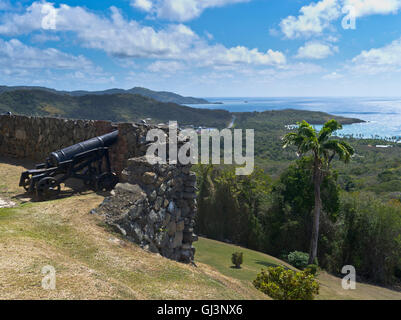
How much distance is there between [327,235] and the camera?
79.2ft

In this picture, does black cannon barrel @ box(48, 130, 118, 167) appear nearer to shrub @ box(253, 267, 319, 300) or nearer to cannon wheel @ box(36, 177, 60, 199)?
cannon wheel @ box(36, 177, 60, 199)

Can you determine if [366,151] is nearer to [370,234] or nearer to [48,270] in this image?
[370,234]

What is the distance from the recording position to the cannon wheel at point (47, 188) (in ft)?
28.2

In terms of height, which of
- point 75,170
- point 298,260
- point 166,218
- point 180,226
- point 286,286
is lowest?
point 298,260

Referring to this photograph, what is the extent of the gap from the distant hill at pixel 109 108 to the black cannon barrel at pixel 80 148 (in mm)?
71508

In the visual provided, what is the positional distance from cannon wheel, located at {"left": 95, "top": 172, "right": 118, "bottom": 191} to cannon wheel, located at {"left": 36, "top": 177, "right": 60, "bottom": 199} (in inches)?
41.9

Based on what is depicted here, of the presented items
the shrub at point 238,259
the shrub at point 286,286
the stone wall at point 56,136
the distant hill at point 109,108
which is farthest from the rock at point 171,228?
the distant hill at point 109,108

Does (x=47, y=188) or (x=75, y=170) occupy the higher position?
(x=75, y=170)

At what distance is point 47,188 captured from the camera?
8703 mm

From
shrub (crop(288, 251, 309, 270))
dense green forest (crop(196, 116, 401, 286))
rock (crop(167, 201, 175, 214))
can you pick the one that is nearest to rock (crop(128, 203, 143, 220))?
rock (crop(167, 201, 175, 214))

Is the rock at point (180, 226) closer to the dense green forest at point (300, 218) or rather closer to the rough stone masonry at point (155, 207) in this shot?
the rough stone masonry at point (155, 207)

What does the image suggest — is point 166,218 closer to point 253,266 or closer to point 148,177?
point 148,177

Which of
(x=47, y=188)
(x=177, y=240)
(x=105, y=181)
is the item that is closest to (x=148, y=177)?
(x=177, y=240)

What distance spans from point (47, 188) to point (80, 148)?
1394 mm
